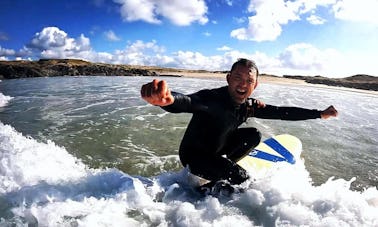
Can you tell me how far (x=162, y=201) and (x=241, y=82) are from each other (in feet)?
5.61

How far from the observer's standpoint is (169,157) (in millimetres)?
7680

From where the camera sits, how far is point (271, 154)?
669 cm

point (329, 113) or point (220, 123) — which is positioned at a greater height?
point (329, 113)

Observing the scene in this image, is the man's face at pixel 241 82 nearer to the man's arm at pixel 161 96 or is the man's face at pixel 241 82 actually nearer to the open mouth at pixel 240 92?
the open mouth at pixel 240 92

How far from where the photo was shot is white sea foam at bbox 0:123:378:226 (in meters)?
3.85

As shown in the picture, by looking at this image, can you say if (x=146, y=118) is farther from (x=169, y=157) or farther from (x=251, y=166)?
(x=251, y=166)

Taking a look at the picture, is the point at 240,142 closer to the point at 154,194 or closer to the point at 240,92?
the point at 240,92

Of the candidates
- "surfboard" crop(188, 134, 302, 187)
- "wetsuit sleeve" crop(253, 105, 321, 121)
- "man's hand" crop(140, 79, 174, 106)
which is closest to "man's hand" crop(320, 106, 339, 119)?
"wetsuit sleeve" crop(253, 105, 321, 121)

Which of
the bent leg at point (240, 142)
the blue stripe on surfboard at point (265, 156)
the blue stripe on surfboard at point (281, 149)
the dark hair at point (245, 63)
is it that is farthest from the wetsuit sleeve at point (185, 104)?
the blue stripe on surfboard at point (281, 149)

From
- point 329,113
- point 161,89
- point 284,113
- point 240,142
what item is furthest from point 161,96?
point 329,113

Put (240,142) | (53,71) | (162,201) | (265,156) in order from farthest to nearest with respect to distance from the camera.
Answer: (53,71) < (265,156) < (240,142) < (162,201)

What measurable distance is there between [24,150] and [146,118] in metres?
6.62

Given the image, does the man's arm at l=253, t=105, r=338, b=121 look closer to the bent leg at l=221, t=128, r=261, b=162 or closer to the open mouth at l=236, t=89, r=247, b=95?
the bent leg at l=221, t=128, r=261, b=162

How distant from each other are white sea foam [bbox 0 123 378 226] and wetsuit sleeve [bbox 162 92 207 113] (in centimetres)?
109
